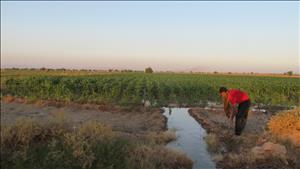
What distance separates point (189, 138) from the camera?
13.2m

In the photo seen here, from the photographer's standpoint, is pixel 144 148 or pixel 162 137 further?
pixel 162 137

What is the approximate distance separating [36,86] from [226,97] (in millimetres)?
21523

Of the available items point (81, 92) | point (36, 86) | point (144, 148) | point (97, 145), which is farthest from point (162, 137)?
point (36, 86)

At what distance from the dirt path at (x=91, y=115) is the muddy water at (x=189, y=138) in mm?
619

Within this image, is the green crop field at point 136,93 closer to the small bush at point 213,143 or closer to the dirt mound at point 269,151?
the small bush at point 213,143

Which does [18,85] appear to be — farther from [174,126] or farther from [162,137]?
[162,137]

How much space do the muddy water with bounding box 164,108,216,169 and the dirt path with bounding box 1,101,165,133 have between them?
619 millimetres

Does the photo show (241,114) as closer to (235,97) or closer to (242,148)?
(235,97)

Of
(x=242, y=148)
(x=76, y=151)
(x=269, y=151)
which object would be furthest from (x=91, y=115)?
(x=76, y=151)

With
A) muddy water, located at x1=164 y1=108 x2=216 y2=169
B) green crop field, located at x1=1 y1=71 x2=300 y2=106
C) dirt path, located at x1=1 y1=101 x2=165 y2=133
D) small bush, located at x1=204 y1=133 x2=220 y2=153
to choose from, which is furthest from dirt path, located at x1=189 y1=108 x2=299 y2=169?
green crop field, located at x1=1 y1=71 x2=300 y2=106

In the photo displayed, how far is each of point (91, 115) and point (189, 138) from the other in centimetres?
727

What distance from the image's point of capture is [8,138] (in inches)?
346

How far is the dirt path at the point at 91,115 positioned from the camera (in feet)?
52.1

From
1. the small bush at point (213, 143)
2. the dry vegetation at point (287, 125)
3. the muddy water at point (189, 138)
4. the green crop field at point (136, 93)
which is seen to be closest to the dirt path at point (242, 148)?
the small bush at point (213, 143)
